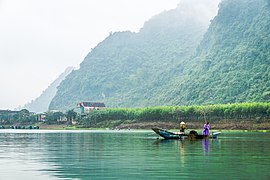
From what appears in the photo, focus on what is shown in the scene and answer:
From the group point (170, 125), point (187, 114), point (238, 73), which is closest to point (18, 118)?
point (170, 125)

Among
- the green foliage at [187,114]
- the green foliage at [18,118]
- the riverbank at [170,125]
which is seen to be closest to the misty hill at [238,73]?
the green foliage at [187,114]

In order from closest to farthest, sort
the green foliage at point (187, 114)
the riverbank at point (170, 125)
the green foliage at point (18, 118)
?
the riverbank at point (170, 125), the green foliage at point (187, 114), the green foliage at point (18, 118)

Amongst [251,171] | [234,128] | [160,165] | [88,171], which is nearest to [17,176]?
[88,171]

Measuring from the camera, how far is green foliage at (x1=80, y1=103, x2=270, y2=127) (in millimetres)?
110250

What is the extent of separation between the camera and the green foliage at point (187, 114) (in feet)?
362

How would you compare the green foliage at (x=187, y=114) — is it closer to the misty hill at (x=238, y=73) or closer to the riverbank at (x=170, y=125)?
the riverbank at (x=170, y=125)

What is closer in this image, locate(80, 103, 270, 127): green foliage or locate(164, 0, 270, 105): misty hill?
locate(80, 103, 270, 127): green foliage

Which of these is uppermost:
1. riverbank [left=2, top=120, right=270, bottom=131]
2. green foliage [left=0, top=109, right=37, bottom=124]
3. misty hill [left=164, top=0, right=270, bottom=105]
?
misty hill [left=164, top=0, right=270, bottom=105]

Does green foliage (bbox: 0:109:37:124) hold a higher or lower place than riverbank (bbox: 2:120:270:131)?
higher

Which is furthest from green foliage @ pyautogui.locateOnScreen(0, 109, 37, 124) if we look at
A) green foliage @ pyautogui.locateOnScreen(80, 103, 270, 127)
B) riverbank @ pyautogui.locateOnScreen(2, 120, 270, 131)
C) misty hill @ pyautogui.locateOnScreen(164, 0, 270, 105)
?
misty hill @ pyautogui.locateOnScreen(164, 0, 270, 105)

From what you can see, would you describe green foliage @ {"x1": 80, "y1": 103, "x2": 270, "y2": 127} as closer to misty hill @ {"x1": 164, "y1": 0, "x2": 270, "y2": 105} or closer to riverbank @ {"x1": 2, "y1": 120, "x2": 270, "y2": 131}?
riverbank @ {"x1": 2, "y1": 120, "x2": 270, "y2": 131}

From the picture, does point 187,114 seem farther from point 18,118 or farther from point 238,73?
point 18,118

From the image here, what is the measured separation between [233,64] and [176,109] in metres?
61.2

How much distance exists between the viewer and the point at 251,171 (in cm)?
2086
